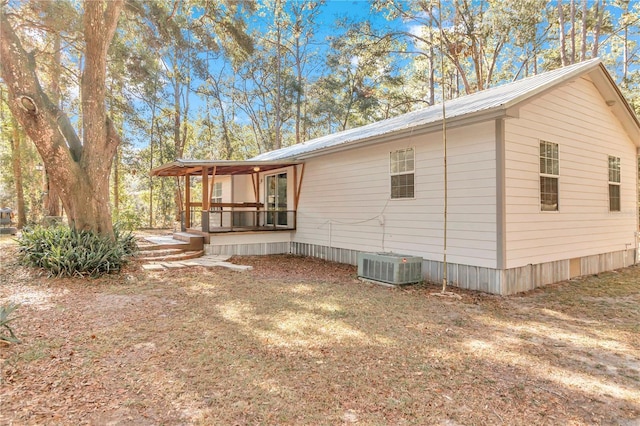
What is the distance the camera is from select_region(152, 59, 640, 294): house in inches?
244

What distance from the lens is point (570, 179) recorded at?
7488mm

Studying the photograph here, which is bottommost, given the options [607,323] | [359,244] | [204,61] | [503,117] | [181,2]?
[607,323]

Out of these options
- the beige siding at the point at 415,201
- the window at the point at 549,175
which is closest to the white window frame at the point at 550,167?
the window at the point at 549,175

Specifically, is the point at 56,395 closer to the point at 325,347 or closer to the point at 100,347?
the point at 100,347

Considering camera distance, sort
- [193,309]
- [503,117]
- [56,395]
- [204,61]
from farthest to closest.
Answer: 1. [204,61]
2. [503,117]
3. [193,309]
4. [56,395]

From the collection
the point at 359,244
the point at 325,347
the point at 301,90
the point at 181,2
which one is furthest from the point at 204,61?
the point at 325,347

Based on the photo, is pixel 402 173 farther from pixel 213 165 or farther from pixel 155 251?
pixel 155 251

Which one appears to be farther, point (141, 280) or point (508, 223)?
point (141, 280)

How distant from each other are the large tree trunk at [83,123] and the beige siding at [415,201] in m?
5.45

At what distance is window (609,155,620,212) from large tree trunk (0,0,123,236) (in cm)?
1198

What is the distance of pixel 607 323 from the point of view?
471 centimetres

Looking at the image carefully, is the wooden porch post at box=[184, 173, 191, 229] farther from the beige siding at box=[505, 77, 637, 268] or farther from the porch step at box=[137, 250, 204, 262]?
the beige siding at box=[505, 77, 637, 268]

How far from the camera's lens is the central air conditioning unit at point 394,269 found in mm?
6780

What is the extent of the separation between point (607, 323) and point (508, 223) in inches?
77.9
